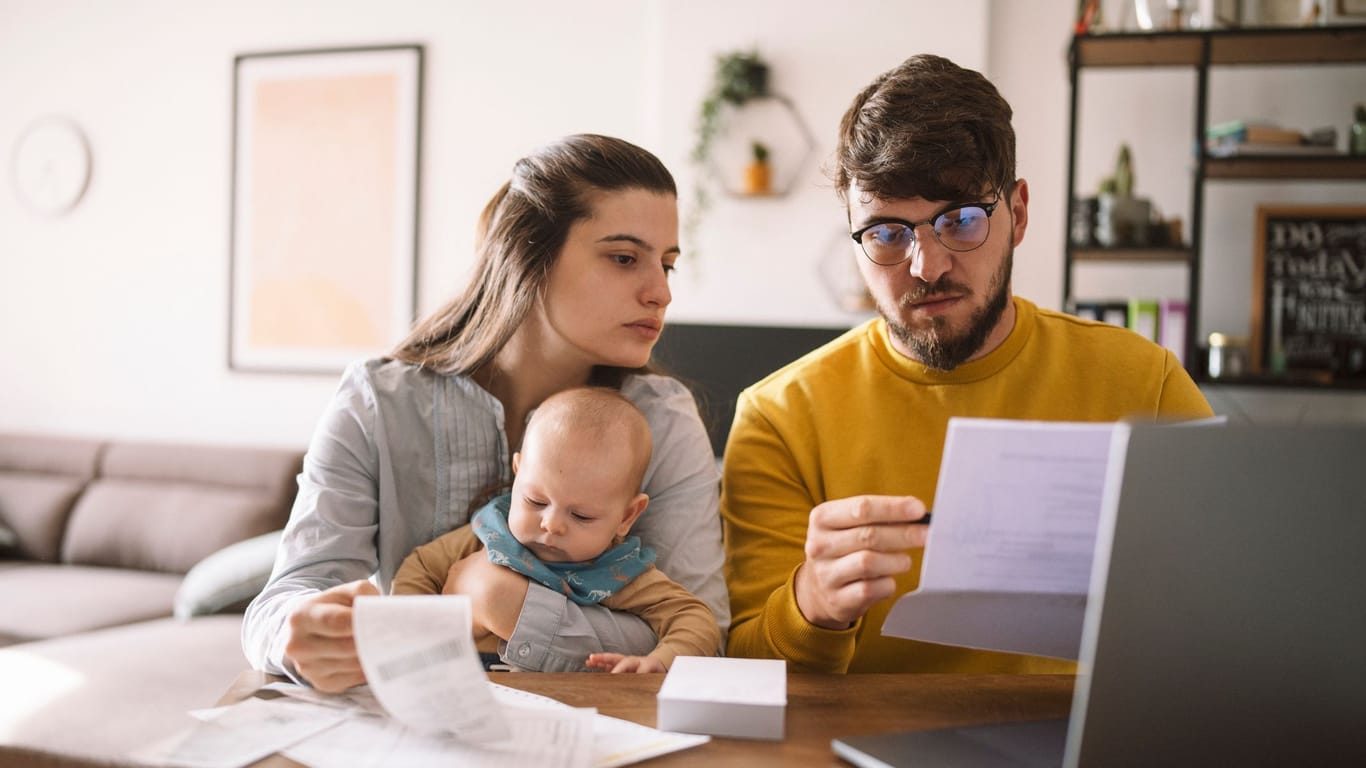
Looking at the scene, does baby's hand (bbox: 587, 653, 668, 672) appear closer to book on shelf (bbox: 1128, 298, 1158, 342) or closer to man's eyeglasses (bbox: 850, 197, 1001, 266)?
man's eyeglasses (bbox: 850, 197, 1001, 266)

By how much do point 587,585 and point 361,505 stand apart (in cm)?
32

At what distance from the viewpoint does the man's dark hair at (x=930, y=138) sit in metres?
1.35

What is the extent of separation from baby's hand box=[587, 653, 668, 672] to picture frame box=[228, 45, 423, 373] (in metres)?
2.93

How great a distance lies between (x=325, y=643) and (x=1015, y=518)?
62 centimetres

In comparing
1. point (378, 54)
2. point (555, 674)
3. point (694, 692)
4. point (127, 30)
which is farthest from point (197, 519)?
point (694, 692)

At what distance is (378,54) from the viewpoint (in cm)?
386

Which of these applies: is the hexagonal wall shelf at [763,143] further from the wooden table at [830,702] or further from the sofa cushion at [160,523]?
the wooden table at [830,702]

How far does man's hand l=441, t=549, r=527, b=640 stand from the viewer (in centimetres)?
123

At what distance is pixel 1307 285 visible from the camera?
9.84 feet

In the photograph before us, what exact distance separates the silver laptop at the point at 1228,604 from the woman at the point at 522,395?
2.27 ft

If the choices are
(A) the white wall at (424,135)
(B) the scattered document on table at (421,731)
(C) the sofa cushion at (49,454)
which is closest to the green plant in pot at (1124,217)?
(A) the white wall at (424,135)

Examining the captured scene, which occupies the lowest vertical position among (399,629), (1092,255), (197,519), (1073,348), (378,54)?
(197,519)

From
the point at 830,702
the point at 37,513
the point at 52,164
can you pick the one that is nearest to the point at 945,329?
the point at 830,702

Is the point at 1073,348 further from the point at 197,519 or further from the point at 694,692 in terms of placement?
the point at 197,519
